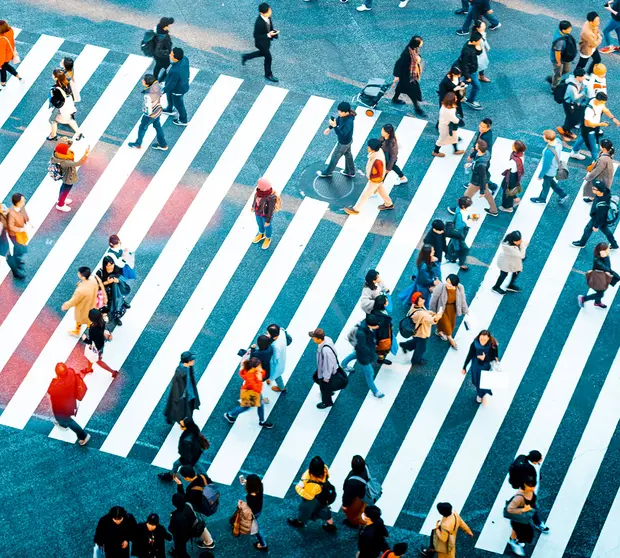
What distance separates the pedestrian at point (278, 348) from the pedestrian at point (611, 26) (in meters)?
10.7

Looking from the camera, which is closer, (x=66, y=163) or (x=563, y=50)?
(x=66, y=163)

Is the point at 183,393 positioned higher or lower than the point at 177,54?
lower

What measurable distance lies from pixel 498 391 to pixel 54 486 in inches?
295

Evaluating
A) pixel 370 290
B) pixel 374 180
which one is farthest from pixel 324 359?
pixel 374 180

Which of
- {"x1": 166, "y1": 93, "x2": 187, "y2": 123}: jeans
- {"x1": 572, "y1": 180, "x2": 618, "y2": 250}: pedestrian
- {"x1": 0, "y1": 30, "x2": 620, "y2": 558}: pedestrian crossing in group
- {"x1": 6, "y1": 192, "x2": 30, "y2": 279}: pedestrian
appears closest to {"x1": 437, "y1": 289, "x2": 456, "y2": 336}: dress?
{"x1": 0, "y1": 30, "x2": 620, "y2": 558}: pedestrian crossing in group

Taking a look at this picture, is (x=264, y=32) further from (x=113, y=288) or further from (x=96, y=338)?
(x=96, y=338)

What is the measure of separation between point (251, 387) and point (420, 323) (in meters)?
3.05

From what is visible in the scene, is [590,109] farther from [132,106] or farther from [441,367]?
[132,106]

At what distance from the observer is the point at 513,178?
77.8ft

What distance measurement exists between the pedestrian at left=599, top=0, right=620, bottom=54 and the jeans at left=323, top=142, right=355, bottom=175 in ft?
21.6

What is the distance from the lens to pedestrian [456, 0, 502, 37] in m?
26.8

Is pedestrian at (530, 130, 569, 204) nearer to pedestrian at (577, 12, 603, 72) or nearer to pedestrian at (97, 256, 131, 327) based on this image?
pedestrian at (577, 12, 603, 72)

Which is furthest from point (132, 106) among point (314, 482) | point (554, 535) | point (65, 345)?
point (554, 535)

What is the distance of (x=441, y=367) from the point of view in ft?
72.4
